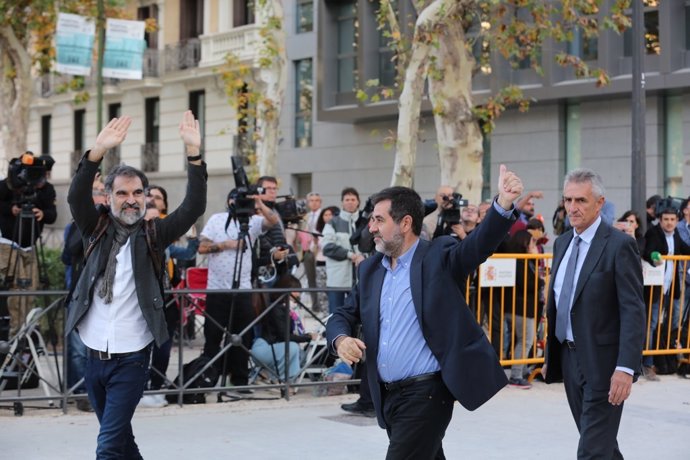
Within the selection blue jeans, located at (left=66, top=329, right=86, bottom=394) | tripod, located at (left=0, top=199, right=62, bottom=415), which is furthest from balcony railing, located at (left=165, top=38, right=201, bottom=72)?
blue jeans, located at (left=66, top=329, right=86, bottom=394)

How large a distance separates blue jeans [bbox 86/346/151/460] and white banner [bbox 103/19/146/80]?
15.1 metres

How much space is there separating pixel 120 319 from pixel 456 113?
10.7m

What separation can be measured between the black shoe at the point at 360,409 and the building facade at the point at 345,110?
889cm

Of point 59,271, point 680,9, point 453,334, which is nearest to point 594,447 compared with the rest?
point 453,334

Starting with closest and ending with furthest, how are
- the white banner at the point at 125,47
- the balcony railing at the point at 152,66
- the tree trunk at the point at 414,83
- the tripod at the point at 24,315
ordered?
the tripod at the point at 24,315, the tree trunk at the point at 414,83, the white banner at the point at 125,47, the balcony railing at the point at 152,66

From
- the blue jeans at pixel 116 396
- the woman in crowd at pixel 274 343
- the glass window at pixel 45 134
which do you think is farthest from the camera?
the glass window at pixel 45 134

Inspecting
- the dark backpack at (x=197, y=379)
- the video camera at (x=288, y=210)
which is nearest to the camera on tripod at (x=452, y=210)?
the video camera at (x=288, y=210)

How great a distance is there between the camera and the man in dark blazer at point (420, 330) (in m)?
5.59

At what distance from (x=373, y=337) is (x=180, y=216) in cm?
144

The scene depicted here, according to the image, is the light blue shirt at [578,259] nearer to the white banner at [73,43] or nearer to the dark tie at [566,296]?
the dark tie at [566,296]

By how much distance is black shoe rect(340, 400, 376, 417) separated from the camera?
10.4m

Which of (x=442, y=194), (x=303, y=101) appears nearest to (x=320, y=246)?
(x=442, y=194)

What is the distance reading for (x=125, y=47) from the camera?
21.2 meters

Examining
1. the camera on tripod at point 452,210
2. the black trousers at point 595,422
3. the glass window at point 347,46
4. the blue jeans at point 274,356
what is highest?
the glass window at point 347,46
